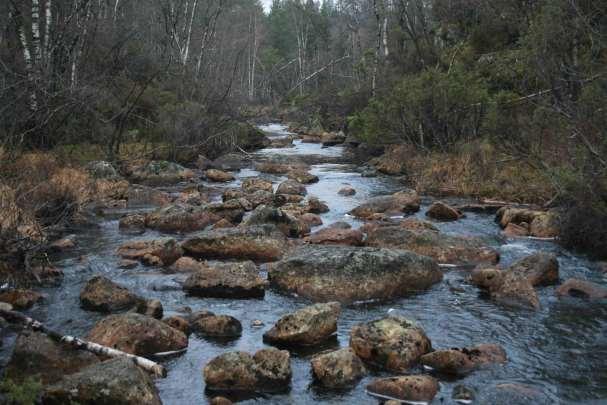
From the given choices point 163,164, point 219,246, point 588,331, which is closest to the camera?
point 588,331

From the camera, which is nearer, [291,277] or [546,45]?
[291,277]

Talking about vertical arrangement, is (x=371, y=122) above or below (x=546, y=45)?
below

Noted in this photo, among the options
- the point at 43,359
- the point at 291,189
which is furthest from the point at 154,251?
the point at 291,189

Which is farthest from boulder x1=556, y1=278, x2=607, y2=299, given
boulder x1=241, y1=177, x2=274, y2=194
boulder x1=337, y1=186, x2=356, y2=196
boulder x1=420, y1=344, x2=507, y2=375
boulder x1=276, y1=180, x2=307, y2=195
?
boulder x1=241, y1=177, x2=274, y2=194

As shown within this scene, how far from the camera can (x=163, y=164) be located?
2109 centimetres

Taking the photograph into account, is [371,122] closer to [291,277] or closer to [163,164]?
[163,164]

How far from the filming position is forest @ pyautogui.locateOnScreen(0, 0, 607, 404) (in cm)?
833

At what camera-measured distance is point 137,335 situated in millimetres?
6949

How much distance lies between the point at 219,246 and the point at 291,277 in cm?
232

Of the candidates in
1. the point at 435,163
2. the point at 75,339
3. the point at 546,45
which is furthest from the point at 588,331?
the point at 435,163

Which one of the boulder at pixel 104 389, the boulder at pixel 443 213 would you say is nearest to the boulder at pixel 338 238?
the boulder at pixel 443 213

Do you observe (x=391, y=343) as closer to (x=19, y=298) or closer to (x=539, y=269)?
(x=539, y=269)

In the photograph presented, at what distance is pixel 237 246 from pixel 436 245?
11.4 ft

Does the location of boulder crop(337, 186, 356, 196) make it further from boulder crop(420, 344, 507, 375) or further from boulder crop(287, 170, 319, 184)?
boulder crop(420, 344, 507, 375)
